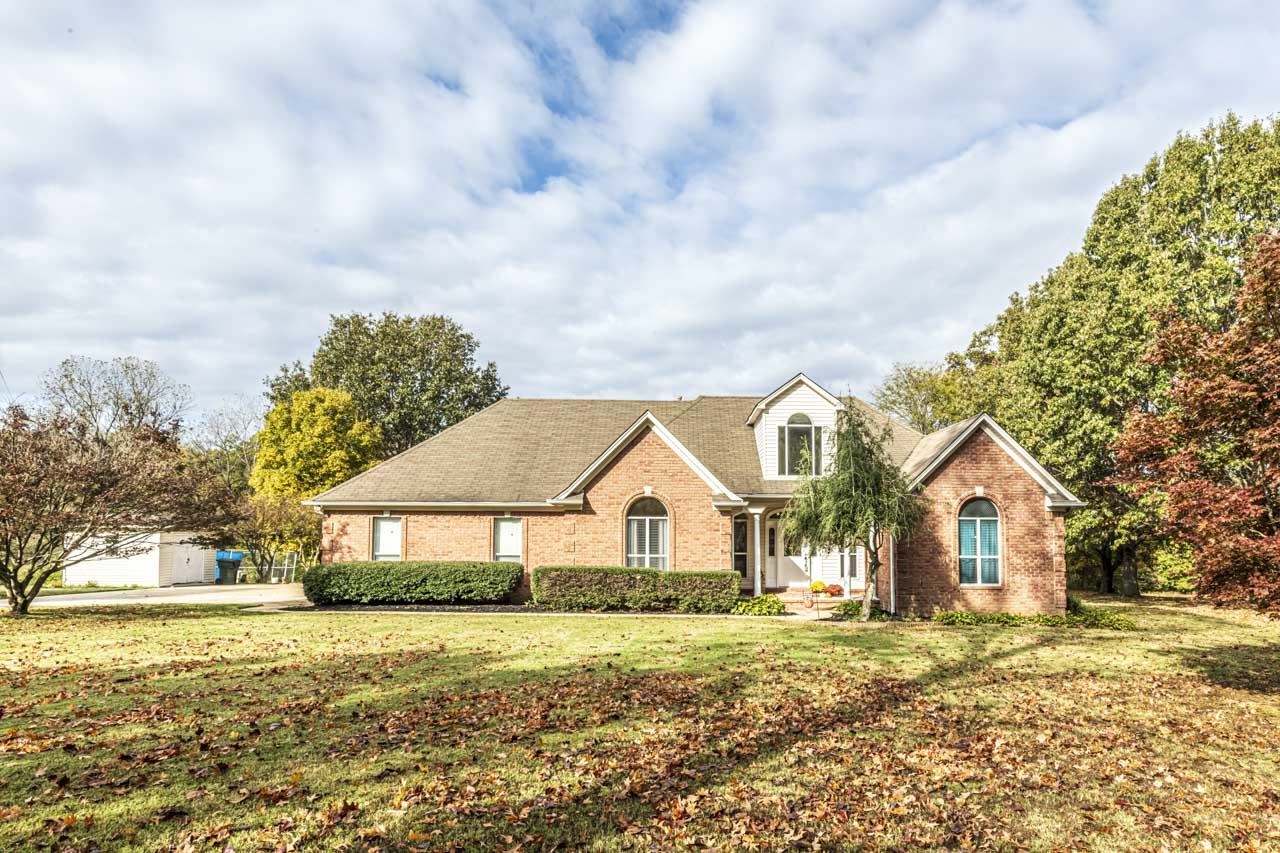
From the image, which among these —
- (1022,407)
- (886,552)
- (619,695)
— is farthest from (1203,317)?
(619,695)

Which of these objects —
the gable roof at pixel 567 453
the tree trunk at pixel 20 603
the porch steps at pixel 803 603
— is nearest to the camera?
the tree trunk at pixel 20 603

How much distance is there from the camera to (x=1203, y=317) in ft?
81.3

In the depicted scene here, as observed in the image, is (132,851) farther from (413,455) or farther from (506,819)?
(413,455)

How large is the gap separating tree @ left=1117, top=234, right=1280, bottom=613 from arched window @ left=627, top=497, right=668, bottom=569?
14.3 meters

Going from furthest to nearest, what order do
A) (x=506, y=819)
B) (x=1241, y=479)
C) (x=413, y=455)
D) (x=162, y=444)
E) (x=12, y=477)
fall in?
1. (x=413, y=455)
2. (x=162, y=444)
3. (x=12, y=477)
4. (x=1241, y=479)
5. (x=506, y=819)

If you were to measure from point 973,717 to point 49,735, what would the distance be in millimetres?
10098

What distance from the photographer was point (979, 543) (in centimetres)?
2127

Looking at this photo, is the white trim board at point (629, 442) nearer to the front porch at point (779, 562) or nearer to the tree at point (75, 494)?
the front porch at point (779, 562)

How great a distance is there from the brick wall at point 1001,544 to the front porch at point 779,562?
4.00 meters

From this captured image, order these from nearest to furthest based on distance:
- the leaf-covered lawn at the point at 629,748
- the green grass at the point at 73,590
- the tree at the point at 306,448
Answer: the leaf-covered lawn at the point at 629,748 < the green grass at the point at 73,590 < the tree at the point at 306,448

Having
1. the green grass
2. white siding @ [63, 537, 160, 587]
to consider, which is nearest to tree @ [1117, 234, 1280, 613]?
the green grass

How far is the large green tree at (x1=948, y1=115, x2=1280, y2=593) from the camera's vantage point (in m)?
25.2

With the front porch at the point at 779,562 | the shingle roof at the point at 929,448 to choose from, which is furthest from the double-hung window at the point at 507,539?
the shingle roof at the point at 929,448

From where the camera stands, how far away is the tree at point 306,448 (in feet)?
130
